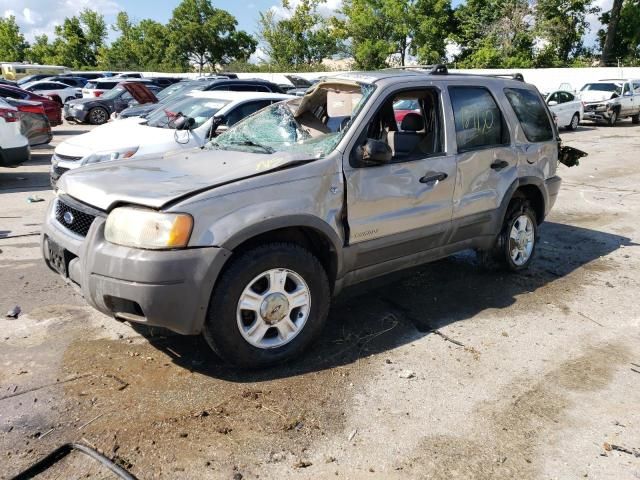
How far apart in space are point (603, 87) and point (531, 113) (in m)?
22.0

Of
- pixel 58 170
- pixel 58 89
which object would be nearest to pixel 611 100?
pixel 58 170

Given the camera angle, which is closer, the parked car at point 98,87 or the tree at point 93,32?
the parked car at point 98,87

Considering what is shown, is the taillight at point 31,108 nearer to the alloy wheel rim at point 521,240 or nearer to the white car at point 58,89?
the alloy wheel rim at point 521,240

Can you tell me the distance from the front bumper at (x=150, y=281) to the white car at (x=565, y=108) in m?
20.2

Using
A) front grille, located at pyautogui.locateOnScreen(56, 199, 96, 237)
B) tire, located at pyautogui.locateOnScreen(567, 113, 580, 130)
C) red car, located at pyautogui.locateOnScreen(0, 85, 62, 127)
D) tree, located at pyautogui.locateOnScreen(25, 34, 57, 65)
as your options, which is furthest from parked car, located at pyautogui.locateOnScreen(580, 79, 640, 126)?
tree, located at pyautogui.locateOnScreen(25, 34, 57, 65)

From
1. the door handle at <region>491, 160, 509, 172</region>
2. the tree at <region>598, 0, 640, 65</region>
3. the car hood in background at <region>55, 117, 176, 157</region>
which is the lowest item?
the car hood in background at <region>55, 117, 176, 157</region>

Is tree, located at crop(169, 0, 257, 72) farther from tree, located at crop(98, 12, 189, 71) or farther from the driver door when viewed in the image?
the driver door

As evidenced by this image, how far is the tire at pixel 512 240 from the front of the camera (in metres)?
5.26

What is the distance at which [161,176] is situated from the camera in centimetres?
365

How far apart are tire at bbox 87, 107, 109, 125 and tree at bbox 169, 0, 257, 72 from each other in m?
41.0

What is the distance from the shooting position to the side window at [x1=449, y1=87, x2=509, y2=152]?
4.60 m

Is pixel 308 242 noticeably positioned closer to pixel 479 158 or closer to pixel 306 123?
pixel 306 123

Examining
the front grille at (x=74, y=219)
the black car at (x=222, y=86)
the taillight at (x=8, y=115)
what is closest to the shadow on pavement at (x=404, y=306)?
the front grille at (x=74, y=219)

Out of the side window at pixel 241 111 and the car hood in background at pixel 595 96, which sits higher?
the side window at pixel 241 111
